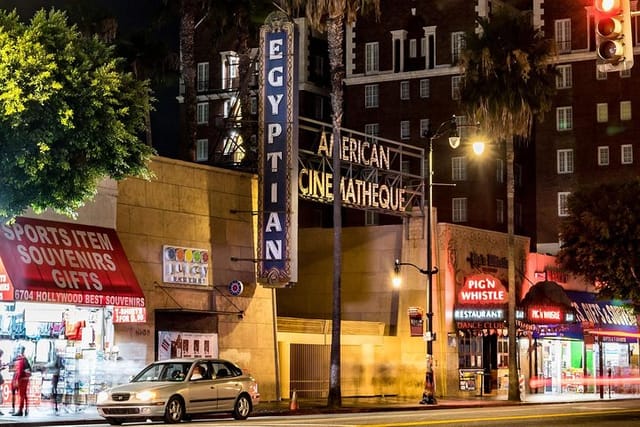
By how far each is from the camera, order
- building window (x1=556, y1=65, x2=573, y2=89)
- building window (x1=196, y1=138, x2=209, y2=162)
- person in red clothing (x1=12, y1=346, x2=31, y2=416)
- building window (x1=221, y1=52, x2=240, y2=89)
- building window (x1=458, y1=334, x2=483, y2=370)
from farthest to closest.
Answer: building window (x1=196, y1=138, x2=209, y2=162) < building window (x1=221, y1=52, x2=240, y2=89) < building window (x1=556, y1=65, x2=573, y2=89) < building window (x1=458, y1=334, x2=483, y2=370) < person in red clothing (x1=12, y1=346, x2=31, y2=416)

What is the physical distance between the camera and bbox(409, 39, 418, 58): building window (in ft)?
292

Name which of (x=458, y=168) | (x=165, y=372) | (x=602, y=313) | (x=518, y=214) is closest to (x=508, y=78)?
(x=602, y=313)

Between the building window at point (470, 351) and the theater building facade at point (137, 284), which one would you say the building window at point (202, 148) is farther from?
the theater building facade at point (137, 284)

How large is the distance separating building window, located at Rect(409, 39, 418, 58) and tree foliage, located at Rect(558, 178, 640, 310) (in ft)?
98.6

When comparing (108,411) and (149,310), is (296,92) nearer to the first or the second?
(149,310)

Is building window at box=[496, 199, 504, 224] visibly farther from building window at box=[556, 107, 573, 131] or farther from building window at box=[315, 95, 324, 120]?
building window at box=[315, 95, 324, 120]

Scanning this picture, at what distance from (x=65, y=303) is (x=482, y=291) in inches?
959

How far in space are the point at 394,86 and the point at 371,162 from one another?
40.9 meters

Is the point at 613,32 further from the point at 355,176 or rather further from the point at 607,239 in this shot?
the point at 607,239

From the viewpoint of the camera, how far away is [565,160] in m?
87.8

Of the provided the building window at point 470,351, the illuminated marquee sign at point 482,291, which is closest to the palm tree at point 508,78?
the illuminated marquee sign at point 482,291

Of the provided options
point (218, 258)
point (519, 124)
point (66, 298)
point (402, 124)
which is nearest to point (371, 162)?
point (519, 124)

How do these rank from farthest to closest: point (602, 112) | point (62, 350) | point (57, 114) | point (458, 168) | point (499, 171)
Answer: point (602, 112), point (499, 171), point (458, 168), point (62, 350), point (57, 114)

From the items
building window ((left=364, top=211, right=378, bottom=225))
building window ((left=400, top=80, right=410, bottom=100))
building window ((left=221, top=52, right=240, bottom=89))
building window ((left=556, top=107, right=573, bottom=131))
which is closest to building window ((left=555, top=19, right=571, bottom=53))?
building window ((left=556, top=107, right=573, bottom=131))
